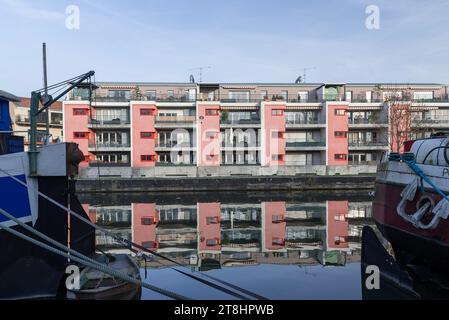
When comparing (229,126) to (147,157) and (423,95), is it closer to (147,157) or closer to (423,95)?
(147,157)

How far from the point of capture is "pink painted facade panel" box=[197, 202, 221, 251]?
16.0 metres

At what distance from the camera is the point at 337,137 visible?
160 feet

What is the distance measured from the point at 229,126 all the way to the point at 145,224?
→ 28357 millimetres

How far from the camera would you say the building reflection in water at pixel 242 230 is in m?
13.8

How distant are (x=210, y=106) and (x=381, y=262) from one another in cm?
3926

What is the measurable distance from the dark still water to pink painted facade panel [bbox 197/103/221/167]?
513 inches

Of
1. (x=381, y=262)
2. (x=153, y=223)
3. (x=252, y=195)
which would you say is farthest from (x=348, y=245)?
(x=252, y=195)

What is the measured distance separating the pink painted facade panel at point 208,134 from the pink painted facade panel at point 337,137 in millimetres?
15355

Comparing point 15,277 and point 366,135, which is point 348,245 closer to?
point 15,277

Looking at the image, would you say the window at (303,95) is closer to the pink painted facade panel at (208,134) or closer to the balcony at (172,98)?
the pink painted facade panel at (208,134)

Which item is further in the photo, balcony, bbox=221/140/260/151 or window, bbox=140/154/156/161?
balcony, bbox=221/140/260/151

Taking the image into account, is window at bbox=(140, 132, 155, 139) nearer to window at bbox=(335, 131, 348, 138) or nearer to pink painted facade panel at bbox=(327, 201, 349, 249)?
window at bbox=(335, 131, 348, 138)

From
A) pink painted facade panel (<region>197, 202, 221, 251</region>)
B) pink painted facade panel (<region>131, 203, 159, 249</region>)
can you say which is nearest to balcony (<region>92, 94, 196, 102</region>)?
pink painted facade panel (<region>131, 203, 159, 249</region>)
